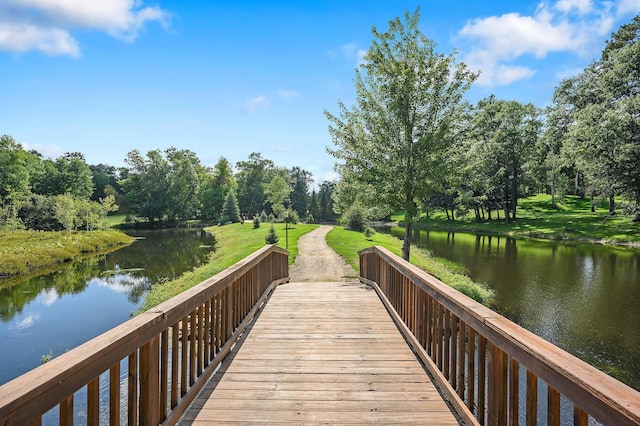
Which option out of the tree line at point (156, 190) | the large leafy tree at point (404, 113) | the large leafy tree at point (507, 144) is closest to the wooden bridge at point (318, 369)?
the large leafy tree at point (404, 113)

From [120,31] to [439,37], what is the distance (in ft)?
30.0

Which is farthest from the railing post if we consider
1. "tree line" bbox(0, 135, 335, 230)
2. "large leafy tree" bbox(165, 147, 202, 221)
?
"large leafy tree" bbox(165, 147, 202, 221)

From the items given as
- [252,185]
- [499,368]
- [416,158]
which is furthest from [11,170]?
[499,368]

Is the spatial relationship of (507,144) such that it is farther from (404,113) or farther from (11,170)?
(11,170)

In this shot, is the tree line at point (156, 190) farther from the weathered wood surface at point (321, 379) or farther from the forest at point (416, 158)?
the weathered wood surface at point (321, 379)

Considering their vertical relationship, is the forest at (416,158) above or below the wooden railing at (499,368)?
above

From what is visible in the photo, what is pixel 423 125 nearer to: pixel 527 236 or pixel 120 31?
pixel 120 31

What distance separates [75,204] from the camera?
39.5 meters

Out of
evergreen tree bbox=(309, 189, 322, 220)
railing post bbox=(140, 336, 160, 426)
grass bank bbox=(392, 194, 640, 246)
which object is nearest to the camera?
railing post bbox=(140, 336, 160, 426)

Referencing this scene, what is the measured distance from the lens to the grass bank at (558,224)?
2794 centimetres

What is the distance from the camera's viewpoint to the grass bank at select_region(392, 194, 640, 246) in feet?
91.7

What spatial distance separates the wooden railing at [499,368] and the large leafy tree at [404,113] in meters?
6.43

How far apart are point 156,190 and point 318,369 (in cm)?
5742

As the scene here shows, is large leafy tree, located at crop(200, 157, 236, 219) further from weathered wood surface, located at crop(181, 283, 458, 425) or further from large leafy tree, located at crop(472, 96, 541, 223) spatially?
weathered wood surface, located at crop(181, 283, 458, 425)
